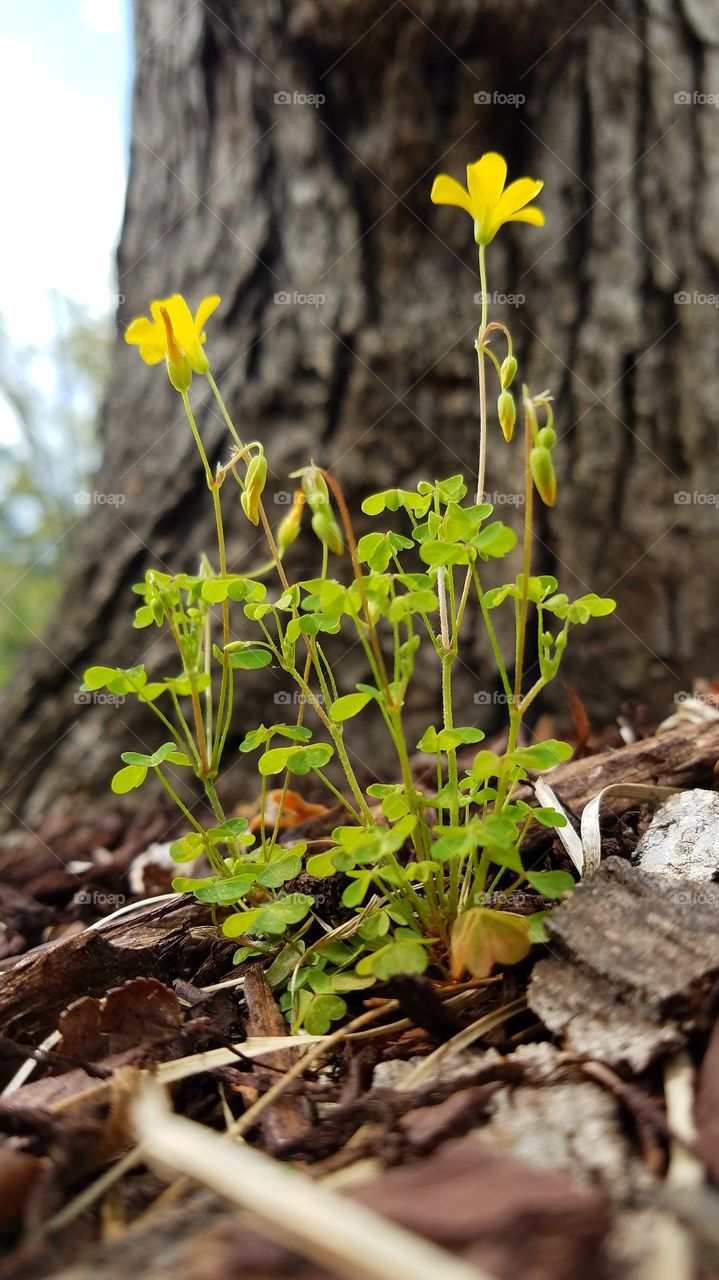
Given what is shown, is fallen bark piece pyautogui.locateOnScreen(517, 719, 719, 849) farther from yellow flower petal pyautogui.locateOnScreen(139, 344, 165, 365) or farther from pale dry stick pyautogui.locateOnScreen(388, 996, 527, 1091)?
yellow flower petal pyautogui.locateOnScreen(139, 344, 165, 365)

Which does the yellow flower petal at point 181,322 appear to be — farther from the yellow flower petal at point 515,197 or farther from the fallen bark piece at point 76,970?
the fallen bark piece at point 76,970

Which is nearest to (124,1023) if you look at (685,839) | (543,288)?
(685,839)

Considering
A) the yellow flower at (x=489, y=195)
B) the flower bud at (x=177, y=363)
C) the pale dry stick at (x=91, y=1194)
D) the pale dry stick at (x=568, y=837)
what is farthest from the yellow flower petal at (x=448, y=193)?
the pale dry stick at (x=91, y=1194)

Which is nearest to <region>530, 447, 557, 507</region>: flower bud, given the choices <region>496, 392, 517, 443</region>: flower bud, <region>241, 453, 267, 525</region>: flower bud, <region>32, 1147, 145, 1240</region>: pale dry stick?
<region>496, 392, 517, 443</region>: flower bud

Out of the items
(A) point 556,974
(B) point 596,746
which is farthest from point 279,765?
(B) point 596,746

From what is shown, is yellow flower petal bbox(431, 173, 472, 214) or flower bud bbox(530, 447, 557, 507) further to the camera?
yellow flower petal bbox(431, 173, 472, 214)

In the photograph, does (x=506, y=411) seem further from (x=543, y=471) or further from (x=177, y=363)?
(x=177, y=363)

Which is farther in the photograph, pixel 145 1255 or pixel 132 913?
pixel 132 913

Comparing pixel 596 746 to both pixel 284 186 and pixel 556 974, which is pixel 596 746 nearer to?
pixel 556 974
